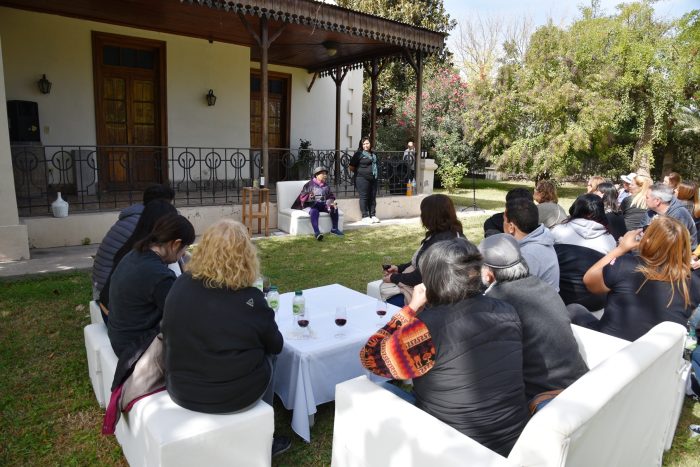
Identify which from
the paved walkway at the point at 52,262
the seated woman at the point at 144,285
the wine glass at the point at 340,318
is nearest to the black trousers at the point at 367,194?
the paved walkway at the point at 52,262

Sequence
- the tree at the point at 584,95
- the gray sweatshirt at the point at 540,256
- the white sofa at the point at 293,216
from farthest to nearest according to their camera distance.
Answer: the tree at the point at 584,95, the white sofa at the point at 293,216, the gray sweatshirt at the point at 540,256

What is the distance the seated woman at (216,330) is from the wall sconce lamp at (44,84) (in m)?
8.36

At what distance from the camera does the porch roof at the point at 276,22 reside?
794 cm

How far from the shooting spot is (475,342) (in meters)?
1.97

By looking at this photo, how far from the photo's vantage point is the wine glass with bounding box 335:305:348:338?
3254 mm

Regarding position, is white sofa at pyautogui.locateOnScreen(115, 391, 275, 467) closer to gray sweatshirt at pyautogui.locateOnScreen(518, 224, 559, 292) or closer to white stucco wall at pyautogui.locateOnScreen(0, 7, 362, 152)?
gray sweatshirt at pyautogui.locateOnScreen(518, 224, 559, 292)

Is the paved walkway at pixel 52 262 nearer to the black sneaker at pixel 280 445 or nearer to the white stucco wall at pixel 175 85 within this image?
the white stucco wall at pixel 175 85

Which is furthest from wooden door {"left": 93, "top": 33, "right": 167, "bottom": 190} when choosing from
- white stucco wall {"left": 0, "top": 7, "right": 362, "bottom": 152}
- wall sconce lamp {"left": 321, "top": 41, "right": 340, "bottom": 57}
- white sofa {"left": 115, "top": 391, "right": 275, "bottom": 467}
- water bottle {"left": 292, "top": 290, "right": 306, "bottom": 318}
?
white sofa {"left": 115, "top": 391, "right": 275, "bottom": 467}

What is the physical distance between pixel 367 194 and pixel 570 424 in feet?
28.3

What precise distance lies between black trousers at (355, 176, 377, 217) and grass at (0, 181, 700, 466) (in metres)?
3.23

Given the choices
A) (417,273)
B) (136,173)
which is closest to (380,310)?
(417,273)

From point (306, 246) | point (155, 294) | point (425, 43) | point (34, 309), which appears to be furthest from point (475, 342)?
point (425, 43)

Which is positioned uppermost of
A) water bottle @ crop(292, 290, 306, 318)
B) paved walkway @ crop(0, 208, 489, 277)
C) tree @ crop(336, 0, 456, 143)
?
tree @ crop(336, 0, 456, 143)

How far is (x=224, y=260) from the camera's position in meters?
2.38
